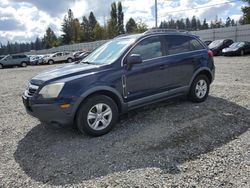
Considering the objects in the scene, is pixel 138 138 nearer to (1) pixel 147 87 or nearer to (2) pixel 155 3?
(1) pixel 147 87

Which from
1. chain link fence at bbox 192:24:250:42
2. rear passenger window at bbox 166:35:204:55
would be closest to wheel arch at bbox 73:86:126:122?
rear passenger window at bbox 166:35:204:55

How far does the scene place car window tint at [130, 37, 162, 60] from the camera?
16.7 ft

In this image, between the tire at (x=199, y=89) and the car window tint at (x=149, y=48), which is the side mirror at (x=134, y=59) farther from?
the tire at (x=199, y=89)

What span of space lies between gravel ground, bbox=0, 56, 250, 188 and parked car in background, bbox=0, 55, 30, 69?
2748cm

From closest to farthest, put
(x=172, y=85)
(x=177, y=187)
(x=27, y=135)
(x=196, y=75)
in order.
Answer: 1. (x=177, y=187)
2. (x=27, y=135)
3. (x=172, y=85)
4. (x=196, y=75)

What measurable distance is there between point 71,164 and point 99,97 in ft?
4.14

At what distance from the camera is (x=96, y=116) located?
4496 millimetres

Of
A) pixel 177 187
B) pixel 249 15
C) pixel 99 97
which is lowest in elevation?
pixel 177 187

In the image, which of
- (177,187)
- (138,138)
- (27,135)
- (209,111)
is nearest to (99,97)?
(138,138)

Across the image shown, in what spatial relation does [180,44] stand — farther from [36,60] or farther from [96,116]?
[36,60]

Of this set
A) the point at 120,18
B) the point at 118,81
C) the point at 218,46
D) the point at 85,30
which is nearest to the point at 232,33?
the point at 218,46

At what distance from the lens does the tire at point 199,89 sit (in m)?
6.07

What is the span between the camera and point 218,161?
3576mm

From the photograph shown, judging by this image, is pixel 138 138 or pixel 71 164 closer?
pixel 71 164
